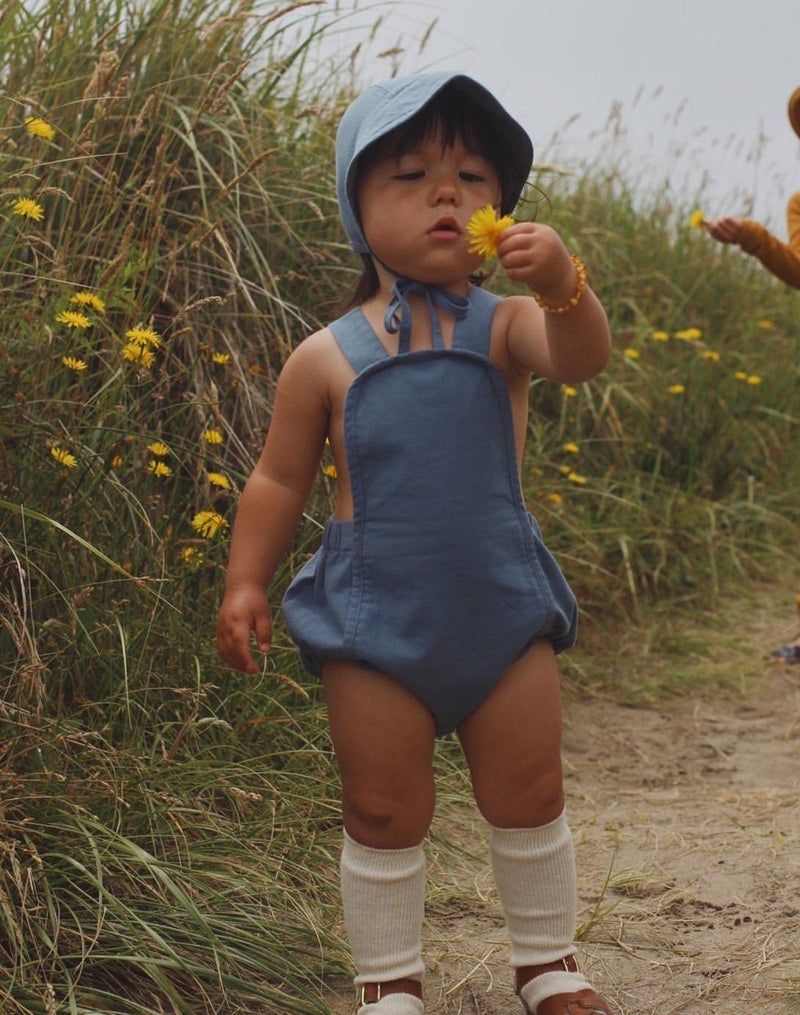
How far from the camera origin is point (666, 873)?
291cm

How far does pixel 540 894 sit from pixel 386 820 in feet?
0.97

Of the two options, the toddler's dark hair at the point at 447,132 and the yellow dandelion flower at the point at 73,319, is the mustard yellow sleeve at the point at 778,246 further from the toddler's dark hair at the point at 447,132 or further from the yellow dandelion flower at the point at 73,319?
the yellow dandelion flower at the point at 73,319

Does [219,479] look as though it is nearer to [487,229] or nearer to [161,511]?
[161,511]

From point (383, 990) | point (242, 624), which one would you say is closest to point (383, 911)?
point (383, 990)

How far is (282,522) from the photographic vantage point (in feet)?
7.04

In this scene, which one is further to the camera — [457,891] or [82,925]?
[457,891]

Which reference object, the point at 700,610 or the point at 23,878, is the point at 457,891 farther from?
the point at 700,610

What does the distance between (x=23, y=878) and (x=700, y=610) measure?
3331mm

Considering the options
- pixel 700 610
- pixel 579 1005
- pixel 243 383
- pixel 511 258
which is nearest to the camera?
pixel 511 258

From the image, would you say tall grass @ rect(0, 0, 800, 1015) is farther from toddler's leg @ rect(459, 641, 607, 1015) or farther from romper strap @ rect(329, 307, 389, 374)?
romper strap @ rect(329, 307, 389, 374)

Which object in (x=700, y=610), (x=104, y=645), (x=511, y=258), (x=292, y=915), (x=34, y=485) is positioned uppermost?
(x=511, y=258)

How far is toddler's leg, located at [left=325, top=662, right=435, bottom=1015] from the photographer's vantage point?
6.62ft

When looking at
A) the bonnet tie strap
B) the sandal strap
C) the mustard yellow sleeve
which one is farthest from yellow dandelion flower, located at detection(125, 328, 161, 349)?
the mustard yellow sleeve

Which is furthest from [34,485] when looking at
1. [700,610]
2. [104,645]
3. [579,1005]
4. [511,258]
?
[700,610]
